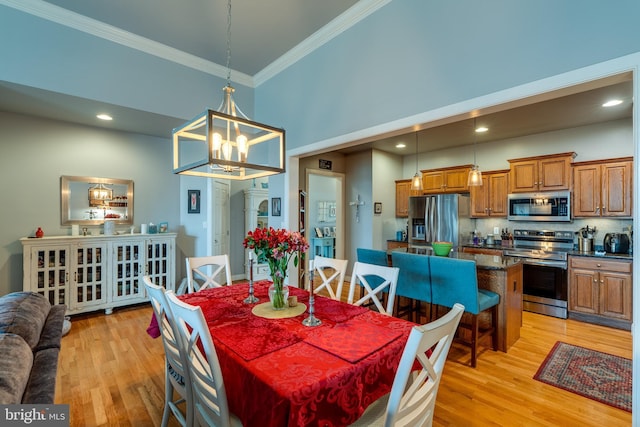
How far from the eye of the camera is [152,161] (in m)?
4.70

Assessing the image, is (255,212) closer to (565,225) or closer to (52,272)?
(52,272)

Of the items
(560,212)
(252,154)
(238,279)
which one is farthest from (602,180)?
(238,279)

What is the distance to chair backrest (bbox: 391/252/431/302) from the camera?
2.99 meters

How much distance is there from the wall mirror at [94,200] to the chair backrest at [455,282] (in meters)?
4.38

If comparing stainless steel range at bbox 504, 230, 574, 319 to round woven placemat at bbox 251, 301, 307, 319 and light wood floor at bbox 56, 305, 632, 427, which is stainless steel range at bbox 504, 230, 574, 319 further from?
round woven placemat at bbox 251, 301, 307, 319

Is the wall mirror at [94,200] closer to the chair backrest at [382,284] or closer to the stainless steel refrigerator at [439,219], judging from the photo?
the chair backrest at [382,284]

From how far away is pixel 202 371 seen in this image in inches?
51.1

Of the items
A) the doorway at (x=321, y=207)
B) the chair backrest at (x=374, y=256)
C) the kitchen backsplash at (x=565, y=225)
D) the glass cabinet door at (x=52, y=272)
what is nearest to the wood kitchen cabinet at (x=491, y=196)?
the kitchen backsplash at (x=565, y=225)

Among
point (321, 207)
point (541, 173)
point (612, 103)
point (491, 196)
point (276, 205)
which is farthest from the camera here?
point (321, 207)

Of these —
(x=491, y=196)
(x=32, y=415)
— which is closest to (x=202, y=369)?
(x=32, y=415)

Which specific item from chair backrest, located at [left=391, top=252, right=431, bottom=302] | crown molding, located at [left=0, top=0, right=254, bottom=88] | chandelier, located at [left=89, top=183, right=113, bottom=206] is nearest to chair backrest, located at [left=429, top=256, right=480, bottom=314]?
chair backrest, located at [left=391, top=252, right=431, bottom=302]

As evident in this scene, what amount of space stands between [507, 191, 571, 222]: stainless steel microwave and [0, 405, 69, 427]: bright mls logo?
5.50 m

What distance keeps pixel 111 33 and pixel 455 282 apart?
14.4ft

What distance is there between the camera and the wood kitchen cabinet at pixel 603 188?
3.77 metres
